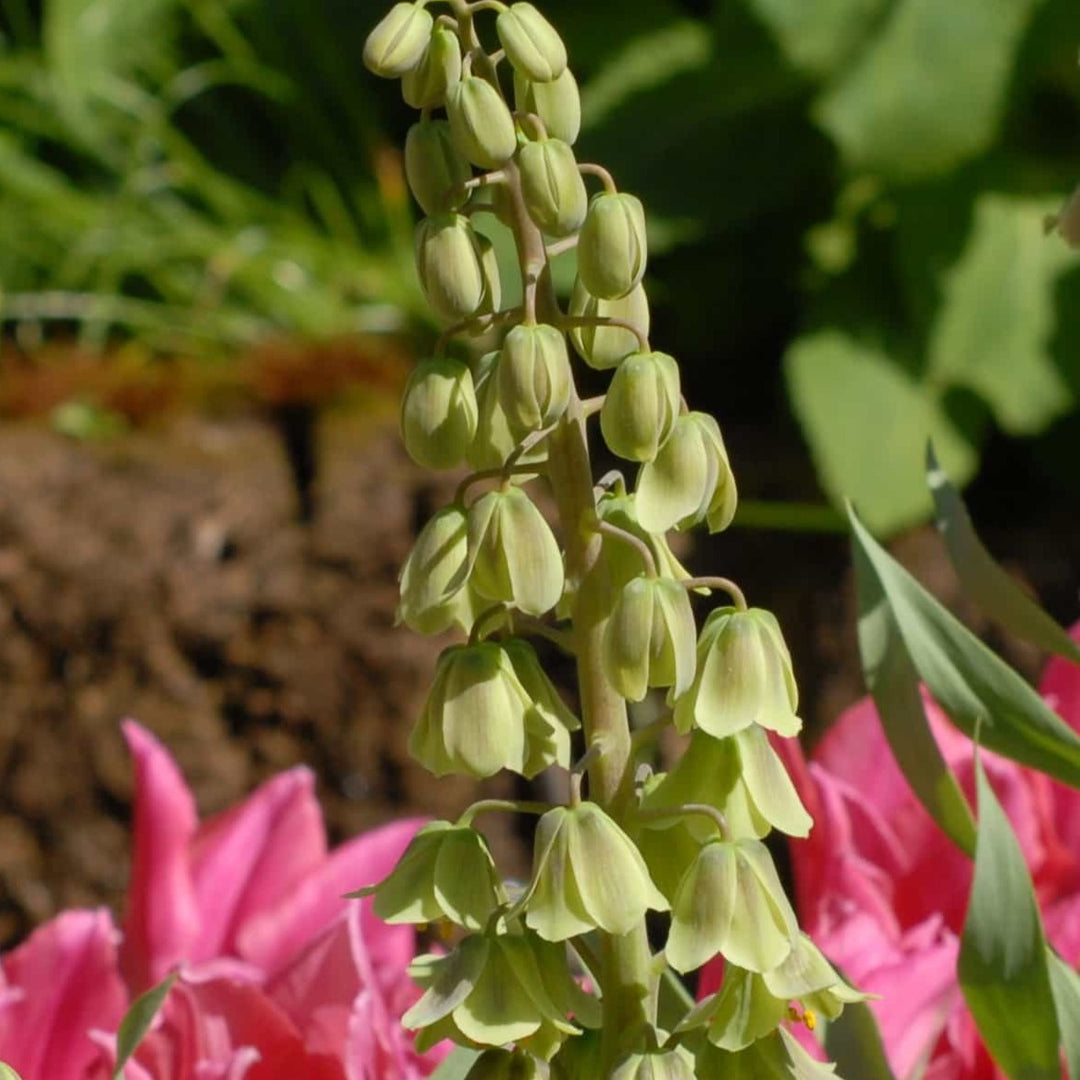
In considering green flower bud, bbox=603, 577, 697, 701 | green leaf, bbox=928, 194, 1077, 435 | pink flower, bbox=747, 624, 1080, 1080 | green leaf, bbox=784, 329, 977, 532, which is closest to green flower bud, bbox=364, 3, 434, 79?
green flower bud, bbox=603, 577, 697, 701

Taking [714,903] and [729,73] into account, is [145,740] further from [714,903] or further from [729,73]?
[729,73]

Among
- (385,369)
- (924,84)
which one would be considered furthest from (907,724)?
(385,369)

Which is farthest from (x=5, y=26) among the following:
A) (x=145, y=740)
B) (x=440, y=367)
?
(x=440, y=367)

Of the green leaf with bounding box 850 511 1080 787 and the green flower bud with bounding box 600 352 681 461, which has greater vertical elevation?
the green flower bud with bounding box 600 352 681 461

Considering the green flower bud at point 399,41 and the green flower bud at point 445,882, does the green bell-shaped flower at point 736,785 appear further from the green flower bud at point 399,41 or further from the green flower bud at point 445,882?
the green flower bud at point 399,41

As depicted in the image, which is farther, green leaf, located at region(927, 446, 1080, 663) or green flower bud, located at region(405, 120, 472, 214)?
green leaf, located at region(927, 446, 1080, 663)

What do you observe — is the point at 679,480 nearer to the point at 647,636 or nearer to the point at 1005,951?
the point at 647,636

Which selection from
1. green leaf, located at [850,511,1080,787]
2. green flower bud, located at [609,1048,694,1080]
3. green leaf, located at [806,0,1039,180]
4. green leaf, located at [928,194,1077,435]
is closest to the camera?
green flower bud, located at [609,1048,694,1080]

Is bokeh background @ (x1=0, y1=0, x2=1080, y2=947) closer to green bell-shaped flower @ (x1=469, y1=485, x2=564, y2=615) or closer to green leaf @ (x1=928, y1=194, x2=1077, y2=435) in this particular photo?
green leaf @ (x1=928, y1=194, x2=1077, y2=435)
